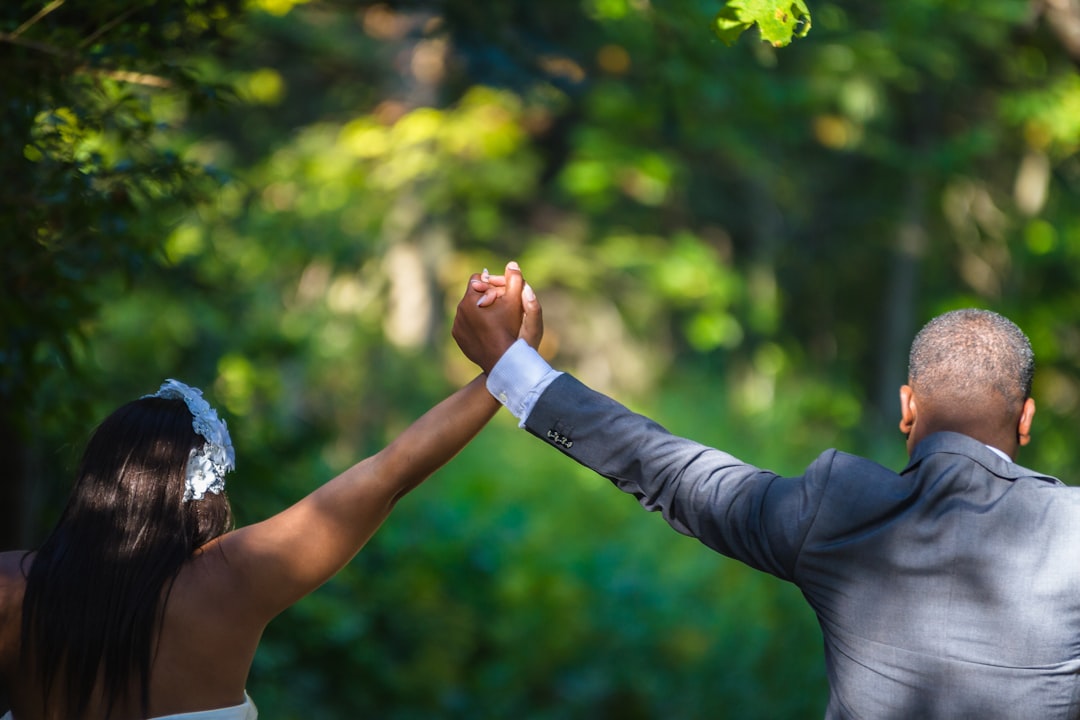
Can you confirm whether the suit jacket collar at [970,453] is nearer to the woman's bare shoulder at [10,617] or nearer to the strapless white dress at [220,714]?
the strapless white dress at [220,714]

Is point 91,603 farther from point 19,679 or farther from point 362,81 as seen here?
point 362,81

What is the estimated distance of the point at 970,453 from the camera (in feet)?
7.60

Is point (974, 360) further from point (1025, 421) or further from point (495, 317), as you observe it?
point (495, 317)

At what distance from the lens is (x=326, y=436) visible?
648 centimetres

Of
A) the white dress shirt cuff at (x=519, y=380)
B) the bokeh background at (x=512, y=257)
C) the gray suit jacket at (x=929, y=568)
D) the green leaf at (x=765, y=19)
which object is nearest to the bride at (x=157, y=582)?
the white dress shirt cuff at (x=519, y=380)

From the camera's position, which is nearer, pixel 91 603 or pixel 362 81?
pixel 91 603

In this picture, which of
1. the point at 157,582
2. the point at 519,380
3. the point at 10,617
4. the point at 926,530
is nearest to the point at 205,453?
the point at 157,582

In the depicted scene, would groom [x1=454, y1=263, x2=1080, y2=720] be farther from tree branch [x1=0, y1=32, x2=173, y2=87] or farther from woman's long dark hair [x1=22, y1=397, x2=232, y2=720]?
tree branch [x1=0, y1=32, x2=173, y2=87]

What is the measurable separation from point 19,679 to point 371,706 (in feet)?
16.2

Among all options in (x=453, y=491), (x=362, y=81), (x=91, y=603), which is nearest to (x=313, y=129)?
(x=362, y=81)

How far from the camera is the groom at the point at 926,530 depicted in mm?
2215

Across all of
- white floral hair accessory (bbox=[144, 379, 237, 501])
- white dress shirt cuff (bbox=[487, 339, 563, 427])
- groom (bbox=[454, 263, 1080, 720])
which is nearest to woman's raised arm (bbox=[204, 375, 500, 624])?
white floral hair accessory (bbox=[144, 379, 237, 501])

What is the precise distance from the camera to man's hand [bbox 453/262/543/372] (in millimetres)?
2682

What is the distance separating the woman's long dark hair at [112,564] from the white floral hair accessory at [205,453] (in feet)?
0.06
